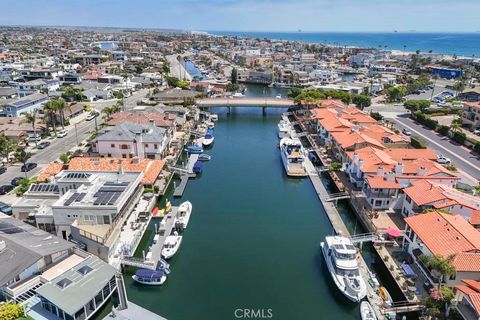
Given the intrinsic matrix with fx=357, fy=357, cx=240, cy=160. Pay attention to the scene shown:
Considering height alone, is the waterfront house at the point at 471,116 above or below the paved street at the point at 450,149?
above

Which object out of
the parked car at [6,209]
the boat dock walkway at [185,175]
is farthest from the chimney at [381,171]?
the parked car at [6,209]

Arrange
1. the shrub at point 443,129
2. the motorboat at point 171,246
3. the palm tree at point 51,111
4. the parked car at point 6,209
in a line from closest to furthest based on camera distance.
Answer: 1. the motorboat at point 171,246
2. the parked car at point 6,209
3. the palm tree at point 51,111
4. the shrub at point 443,129

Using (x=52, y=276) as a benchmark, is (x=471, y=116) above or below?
above

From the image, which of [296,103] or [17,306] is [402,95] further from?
[17,306]

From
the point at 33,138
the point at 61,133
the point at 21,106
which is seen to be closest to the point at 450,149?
Result: the point at 61,133

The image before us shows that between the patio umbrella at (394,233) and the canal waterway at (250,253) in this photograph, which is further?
the patio umbrella at (394,233)

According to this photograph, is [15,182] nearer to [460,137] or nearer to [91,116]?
[91,116]

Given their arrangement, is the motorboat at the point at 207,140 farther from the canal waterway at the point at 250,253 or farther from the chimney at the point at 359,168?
the chimney at the point at 359,168
